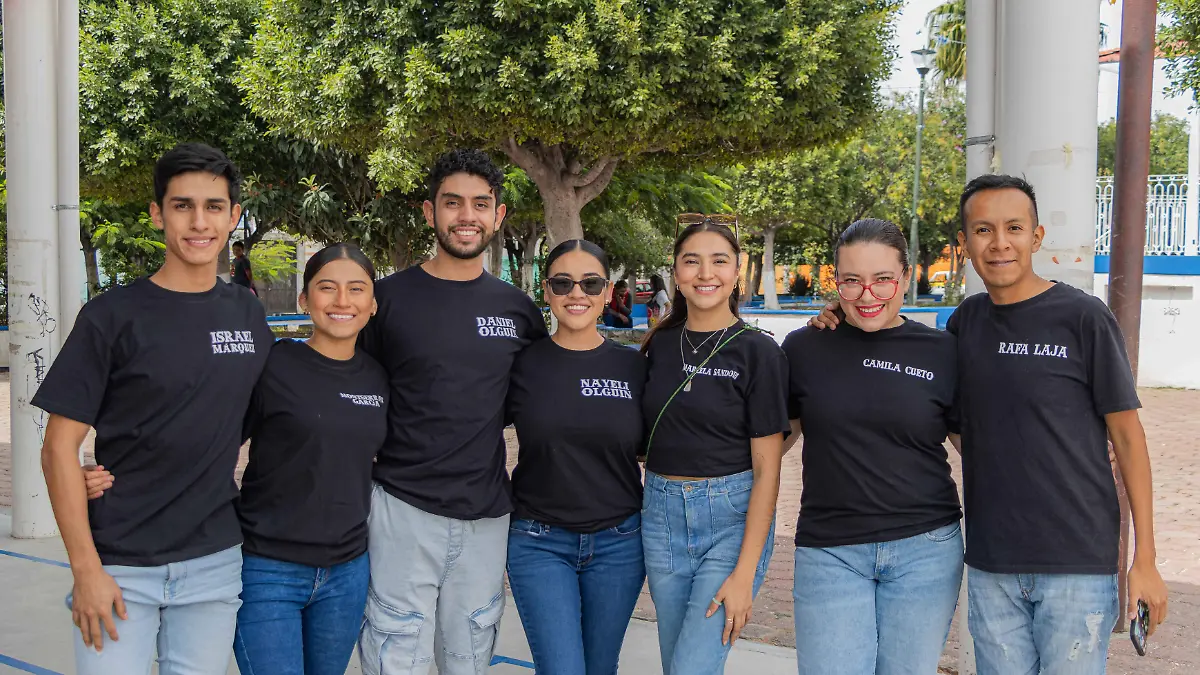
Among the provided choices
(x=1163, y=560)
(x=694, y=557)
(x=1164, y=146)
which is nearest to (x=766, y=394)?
(x=694, y=557)

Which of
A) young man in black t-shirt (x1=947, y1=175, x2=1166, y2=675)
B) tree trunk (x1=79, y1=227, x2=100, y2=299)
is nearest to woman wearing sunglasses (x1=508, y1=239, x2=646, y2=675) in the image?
young man in black t-shirt (x1=947, y1=175, x2=1166, y2=675)

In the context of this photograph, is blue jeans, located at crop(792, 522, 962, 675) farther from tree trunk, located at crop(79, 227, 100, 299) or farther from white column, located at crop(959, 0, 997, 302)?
tree trunk, located at crop(79, 227, 100, 299)

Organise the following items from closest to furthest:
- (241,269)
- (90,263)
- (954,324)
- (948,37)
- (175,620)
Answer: (175,620), (954,324), (241,269), (90,263), (948,37)

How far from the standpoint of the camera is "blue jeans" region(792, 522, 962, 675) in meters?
2.77

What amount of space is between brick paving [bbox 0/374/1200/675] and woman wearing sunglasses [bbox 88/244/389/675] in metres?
2.59

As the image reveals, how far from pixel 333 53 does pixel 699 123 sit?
4.72 metres

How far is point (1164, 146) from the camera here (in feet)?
150

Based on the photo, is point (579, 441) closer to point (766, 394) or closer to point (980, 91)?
point (766, 394)

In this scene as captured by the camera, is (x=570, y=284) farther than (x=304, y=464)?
Yes

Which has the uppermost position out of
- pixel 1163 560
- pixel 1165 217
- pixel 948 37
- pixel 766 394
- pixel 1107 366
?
pixel 948 37

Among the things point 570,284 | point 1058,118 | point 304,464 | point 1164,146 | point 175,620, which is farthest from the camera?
point 1164,146

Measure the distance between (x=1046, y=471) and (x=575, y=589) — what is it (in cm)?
143

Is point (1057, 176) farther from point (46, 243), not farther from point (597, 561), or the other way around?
point (46, 243)

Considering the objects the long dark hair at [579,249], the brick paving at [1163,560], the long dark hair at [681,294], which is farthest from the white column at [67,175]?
the long dark hair at [681,294]
